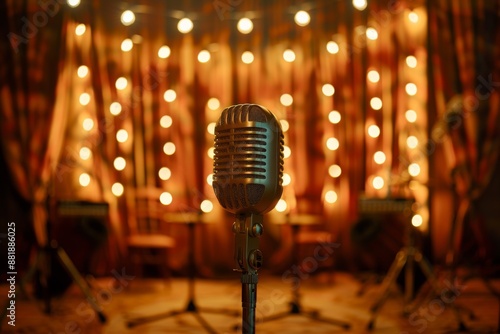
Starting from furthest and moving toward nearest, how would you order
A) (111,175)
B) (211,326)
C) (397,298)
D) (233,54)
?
(233,54) < (111,175) < (397,298) < (211,326)

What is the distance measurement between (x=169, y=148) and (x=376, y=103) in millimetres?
1866

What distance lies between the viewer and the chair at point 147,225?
5.04 meters

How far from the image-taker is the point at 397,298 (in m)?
4.12

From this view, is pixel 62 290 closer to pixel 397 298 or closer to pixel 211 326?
pixel 211 326

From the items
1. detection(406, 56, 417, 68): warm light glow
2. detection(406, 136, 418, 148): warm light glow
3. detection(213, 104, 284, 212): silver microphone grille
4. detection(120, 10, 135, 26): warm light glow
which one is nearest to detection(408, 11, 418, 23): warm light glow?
detection(406, 56, 417, 68): warm light glow

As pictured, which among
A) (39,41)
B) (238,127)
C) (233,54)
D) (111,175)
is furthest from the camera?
(233,54)

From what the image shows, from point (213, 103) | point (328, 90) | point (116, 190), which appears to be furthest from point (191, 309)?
point (328, 90)

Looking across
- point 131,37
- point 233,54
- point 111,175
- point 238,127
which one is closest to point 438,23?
point 233,54

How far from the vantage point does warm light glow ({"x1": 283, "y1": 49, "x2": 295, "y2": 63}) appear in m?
5.45

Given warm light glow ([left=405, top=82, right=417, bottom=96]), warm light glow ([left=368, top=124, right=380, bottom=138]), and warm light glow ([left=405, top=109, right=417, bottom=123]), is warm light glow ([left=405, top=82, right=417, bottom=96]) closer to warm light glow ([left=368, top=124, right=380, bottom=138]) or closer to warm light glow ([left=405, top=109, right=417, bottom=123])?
warm light glow ([left=405, top=109, right=417, bottom=123])

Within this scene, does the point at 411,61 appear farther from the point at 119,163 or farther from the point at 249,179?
the point at 249,179

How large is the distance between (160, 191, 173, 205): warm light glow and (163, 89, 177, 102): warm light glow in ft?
2.73

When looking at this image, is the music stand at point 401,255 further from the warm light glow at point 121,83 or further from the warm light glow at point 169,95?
the warm light glow at point 121,83

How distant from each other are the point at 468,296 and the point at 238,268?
338cm
